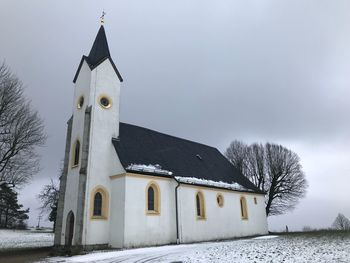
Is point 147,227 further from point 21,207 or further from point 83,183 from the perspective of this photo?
point 21,207

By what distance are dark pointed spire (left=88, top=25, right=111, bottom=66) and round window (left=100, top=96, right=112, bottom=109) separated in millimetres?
2820

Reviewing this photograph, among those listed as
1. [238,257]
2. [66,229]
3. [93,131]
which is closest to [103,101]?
[93,131]

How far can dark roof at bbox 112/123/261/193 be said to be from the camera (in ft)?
79.3

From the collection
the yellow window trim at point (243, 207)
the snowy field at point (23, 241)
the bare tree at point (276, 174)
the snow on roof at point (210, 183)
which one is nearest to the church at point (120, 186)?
the snow on roof at point (210, 183)

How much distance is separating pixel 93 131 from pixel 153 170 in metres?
5.27

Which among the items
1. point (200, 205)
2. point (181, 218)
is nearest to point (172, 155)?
point (200, 205)

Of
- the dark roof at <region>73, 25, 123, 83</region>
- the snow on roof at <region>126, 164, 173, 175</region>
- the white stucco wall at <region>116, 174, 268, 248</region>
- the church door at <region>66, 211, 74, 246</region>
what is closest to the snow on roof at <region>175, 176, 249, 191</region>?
the white stucco wall at <region>116, 174, 268, 248</region>

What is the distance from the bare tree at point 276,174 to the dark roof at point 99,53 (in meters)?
28.2

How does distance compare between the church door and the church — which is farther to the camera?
the church door

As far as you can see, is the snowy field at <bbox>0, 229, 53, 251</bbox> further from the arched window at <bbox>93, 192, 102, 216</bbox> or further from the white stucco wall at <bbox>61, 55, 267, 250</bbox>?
the arched window at <bbox>93, 192, 102, 216</bbox>

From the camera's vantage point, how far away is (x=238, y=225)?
1125 inches

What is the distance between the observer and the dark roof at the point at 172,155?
2417 cm

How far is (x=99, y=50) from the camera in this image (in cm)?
2608

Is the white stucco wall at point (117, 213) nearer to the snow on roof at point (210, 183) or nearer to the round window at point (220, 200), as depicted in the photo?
the snow on roof at point (210, 183)
